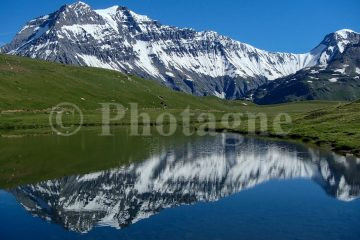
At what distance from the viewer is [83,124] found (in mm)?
172375

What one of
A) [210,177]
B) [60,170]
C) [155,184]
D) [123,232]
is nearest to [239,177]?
[210,177]

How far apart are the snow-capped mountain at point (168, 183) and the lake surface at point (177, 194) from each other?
0.41 ft

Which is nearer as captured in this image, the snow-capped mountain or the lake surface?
the lake surface

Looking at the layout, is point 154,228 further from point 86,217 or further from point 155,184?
point 155,184

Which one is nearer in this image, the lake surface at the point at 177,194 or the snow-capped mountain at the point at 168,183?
the lake surface at the point at 177,194

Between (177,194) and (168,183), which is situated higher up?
(168,183)

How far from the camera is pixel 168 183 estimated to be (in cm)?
6494

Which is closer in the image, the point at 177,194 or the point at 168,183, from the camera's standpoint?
the point at 177,194

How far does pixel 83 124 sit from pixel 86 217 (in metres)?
129

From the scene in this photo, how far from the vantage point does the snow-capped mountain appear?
48219mm

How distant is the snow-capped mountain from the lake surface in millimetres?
125

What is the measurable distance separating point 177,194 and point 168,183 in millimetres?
7742

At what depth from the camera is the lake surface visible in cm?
4153

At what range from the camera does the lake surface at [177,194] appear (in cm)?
4153
